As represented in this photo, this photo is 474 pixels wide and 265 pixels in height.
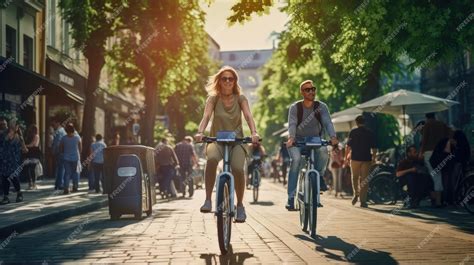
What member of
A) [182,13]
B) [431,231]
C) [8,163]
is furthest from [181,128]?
[431,231]

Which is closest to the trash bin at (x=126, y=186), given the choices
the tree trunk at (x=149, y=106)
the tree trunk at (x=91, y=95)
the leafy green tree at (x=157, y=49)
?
the tree trunk at (x=91, y=95)

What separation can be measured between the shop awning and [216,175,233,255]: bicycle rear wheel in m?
9.46

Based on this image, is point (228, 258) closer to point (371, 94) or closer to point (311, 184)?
point (311, 184)

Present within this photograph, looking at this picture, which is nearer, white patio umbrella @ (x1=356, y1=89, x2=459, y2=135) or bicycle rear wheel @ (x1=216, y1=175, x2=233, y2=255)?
bicycle rear wheel @ (x1=216, y1=175, x2=233, y2=255)

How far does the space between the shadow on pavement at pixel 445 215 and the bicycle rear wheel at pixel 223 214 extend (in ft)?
12.6

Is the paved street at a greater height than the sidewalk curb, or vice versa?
the sidewalk curb

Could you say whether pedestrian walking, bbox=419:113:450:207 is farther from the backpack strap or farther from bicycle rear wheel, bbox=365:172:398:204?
the backpack strap

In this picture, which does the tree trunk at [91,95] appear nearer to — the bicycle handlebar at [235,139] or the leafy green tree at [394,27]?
the leafy green tree at [394,27]

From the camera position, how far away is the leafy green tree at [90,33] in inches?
877

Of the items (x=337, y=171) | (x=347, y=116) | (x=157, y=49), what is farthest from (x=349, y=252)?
(x=157, y=49)

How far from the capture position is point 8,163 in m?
14.2

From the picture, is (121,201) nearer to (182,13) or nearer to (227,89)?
(227,89)

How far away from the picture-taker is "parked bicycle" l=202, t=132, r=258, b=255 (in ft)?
22.8

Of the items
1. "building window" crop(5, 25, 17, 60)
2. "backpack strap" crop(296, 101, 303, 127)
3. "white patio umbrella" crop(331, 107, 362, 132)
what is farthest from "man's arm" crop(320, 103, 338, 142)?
"building window" crop(5, 25, 17, 60)
